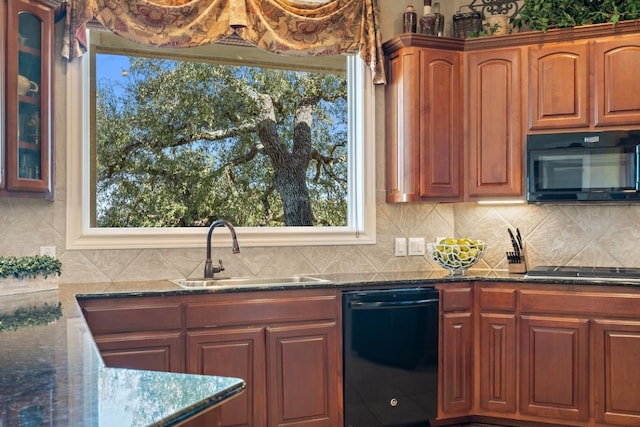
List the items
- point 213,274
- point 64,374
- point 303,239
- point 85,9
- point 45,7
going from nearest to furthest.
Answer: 1. point 64,374
2. point 45,7
3. point 85,9
4. point 213,274
5. point 303,239

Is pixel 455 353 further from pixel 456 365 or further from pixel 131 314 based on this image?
pixel 131 314

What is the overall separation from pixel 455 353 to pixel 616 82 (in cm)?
185

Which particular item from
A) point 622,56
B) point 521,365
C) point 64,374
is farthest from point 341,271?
point 64,374

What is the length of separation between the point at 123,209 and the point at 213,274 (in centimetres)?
68

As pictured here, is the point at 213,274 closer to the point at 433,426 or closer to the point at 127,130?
the point at 127,130

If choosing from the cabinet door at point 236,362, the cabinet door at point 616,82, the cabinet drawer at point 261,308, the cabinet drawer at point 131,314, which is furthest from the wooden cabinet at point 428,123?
the cabinet drawer at point 131,314

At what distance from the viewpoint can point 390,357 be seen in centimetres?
326

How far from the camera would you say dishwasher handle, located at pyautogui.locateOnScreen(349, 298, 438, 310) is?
3211 millimetres

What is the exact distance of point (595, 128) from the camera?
11.6 feet

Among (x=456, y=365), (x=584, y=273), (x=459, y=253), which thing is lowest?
(x=456, y=365)

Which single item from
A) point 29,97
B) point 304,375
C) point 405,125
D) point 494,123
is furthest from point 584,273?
point 29,97

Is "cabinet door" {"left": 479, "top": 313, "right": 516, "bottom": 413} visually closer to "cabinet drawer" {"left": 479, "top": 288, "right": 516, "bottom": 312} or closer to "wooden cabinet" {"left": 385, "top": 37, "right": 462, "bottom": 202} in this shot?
"cabinet drawer" {"left": 479, "top": 288, "right": 516, "bottom": 312}

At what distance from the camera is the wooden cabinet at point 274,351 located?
2957mm

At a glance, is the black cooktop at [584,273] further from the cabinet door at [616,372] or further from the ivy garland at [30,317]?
the ivy garland at [30,317]
